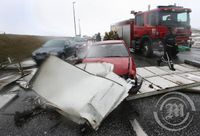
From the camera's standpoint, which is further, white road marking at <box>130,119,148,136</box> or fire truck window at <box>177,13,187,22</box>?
fire truck window at <box>177,13,187,22</box>

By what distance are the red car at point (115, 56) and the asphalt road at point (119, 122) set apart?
885 mm

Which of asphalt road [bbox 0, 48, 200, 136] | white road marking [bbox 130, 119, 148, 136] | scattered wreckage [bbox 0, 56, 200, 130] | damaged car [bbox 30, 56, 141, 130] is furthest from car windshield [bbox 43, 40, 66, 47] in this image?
white road marking [bbox 130, 119, 148, 136]

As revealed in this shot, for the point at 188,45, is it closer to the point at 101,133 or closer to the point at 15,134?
the point at 101,133

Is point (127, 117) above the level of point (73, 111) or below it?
below

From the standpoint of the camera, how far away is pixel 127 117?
14.2 feet

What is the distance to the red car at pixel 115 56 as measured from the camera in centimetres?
550

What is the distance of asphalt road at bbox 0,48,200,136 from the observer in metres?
3.75

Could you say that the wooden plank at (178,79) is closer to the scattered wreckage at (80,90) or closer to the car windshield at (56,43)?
the scattered wreckage at (80,90)

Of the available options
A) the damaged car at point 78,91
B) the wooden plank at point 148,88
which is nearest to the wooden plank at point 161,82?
the wooden plank at point 148,88

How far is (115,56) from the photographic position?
21.8ft

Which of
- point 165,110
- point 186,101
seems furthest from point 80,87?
point 186,101

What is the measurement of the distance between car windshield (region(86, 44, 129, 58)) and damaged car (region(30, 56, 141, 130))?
2050mm

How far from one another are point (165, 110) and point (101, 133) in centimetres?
172

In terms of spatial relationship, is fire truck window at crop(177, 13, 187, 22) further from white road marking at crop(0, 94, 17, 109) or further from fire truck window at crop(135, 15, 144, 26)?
white road marking at crop(0, 94, 17, 109)
